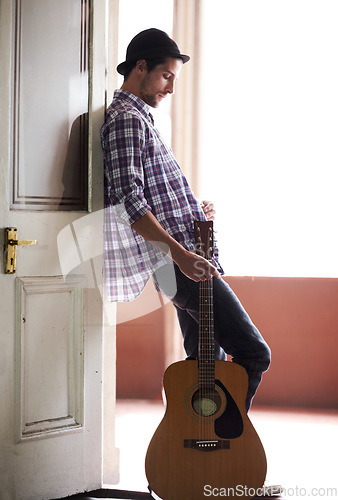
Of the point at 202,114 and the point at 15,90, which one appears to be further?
the point at 202,114

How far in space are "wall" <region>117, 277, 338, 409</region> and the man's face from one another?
133 cm

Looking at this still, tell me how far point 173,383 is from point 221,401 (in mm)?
170

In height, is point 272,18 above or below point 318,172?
above

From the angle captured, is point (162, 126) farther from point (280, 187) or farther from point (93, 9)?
point (93, 9)

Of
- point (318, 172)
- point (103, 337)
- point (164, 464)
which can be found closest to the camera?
point (164, 464)

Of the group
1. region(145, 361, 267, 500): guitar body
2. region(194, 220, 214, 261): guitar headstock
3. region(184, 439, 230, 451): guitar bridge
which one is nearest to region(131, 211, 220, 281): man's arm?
region(194, 220, 214, 261): guitar headstock

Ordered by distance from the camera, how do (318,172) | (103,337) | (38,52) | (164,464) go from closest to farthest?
(164,464)
(38,52)
(103,337)
(318,172)

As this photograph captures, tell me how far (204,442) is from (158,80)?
1.28 metres

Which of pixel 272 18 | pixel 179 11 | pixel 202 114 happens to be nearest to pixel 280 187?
pixel 202 114

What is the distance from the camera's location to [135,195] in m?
1.75

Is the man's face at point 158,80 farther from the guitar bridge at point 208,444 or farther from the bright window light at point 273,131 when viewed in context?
the guitar bridge at point 208,444

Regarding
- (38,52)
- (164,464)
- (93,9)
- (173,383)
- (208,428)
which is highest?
(93,9)

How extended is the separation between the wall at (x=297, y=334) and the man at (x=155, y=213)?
99 centimetres

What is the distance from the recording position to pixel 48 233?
1.91 meters
